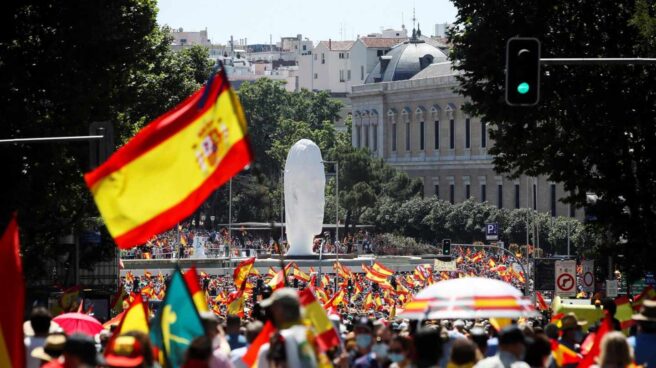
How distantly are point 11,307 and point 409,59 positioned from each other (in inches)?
5979

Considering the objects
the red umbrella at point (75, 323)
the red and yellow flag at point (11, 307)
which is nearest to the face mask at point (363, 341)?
the red and yellow flag at point (11, 307)

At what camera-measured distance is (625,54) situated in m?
38.7

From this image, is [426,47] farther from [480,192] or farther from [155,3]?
[155,3]

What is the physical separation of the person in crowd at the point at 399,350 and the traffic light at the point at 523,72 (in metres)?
9.40

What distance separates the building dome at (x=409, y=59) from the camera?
163 m

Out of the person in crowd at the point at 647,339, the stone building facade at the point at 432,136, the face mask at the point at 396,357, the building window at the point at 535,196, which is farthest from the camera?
the stone building facade at the point at 432,136

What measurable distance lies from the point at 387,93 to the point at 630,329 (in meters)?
136

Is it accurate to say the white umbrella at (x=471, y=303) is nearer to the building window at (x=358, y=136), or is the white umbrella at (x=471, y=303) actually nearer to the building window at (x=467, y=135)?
the building window at (x=467, y=135)

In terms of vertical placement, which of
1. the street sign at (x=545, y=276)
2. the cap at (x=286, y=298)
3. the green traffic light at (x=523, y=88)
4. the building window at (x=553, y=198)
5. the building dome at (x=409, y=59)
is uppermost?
the building dome at (x=409, y=59)

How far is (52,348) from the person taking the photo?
12.7 m

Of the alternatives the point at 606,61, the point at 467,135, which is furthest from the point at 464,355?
the point at 467,135

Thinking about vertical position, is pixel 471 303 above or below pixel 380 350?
above

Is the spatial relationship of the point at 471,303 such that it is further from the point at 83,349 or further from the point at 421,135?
the point at 421,135

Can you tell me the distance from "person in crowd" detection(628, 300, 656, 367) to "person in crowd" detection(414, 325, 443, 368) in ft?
8.01
